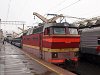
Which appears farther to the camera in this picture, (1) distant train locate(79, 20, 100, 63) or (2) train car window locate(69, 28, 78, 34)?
(1) distant train locate(79, 20, 100, 63)

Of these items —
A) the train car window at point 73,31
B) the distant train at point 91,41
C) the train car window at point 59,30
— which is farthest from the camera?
the distant train at point 91,41

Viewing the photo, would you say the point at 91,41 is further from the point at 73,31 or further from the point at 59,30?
the point at 59,30

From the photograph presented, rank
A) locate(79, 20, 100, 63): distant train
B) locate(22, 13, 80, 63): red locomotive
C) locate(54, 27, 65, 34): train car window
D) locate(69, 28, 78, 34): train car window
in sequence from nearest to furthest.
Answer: locate(22, 13, 80, 63): red locomotive
locate(54, 27, 65, 34): train car window
locate(69, 28, 78, 34): train car window
locate(79, 20, 100, 63): distant train

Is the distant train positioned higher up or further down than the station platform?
higher up

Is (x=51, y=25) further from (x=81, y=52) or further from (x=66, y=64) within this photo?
(x=81, y=52)

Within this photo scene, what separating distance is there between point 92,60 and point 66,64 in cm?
573

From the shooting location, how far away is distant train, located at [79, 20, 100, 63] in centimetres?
2028

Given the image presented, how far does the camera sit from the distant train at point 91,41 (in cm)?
2028

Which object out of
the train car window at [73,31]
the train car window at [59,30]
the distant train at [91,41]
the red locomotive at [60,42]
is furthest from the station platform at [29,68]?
the distant train at [91,41]

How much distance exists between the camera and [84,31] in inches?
925

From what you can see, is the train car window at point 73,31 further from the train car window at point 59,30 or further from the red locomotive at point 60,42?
the train car window at point 59,30

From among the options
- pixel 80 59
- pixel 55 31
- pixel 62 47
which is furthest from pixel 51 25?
pixel 80 59

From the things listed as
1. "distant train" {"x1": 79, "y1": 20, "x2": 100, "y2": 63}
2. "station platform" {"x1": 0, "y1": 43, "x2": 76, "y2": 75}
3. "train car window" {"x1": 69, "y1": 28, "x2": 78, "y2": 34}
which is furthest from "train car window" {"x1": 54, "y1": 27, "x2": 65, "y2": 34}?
"distant train" {"x1": 79, "y1": 20, "x2": 100, "y2": 63}

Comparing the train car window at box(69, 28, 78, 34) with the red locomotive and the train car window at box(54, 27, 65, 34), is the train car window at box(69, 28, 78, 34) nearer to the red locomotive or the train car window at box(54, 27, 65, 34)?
the red locomotive
